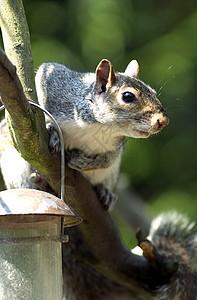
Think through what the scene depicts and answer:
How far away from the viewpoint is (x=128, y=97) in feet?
7.10

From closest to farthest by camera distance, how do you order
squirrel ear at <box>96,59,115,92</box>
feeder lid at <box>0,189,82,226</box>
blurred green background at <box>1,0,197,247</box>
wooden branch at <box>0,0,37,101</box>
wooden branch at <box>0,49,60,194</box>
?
feeder lid at <box>0,189,82,226</box> → wooden branch at <box>0,49,60,194</box> → wooden branch at <box>0,0,37,101</box> → squirrel ear at <box>96,59,115,92</box> → blurred green background at <box>1,0,197,247</box>

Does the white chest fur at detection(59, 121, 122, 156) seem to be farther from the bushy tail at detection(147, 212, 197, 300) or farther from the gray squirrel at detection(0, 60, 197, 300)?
the bushy tail at detection(147, 212, 197, 300)

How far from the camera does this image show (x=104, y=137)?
7.47 feet

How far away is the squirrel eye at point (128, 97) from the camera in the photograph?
7.06 feet

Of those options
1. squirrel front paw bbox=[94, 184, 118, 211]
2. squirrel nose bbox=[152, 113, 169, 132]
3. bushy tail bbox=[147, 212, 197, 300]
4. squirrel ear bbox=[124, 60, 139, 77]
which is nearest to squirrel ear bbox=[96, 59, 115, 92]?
squirrel ear bbox=[124, 60, 139, 77]

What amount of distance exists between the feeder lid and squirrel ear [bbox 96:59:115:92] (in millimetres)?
778

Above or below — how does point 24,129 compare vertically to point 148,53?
above

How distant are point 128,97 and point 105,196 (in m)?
0.51

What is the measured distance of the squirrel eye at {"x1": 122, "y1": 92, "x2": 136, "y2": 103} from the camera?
2.15 m

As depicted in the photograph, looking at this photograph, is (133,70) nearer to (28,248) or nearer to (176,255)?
(176,255)

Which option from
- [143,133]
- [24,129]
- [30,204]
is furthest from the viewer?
[143,133]

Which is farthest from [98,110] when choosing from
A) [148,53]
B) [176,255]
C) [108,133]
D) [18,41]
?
[148,53]

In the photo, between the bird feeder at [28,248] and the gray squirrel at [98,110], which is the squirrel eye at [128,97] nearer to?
the gray squirrel at [98,110]

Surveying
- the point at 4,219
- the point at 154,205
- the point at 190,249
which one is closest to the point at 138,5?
the point at 154,205
